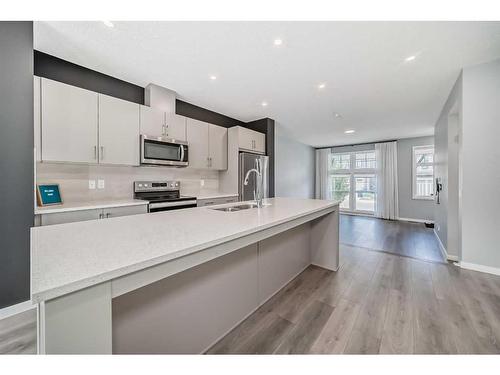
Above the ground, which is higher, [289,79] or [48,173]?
[289,79]

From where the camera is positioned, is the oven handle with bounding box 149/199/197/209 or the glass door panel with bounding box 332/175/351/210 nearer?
the oven handle with bounding box 149/199/197/209

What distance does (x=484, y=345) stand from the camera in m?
1.32

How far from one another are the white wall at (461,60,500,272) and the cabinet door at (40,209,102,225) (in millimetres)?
4209

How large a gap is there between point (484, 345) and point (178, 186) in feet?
Answer: 11.9

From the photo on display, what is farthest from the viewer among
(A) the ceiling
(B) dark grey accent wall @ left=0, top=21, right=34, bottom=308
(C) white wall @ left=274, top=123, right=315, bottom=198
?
(C) white wall @ left=274, top=123, right=315, bottom=198

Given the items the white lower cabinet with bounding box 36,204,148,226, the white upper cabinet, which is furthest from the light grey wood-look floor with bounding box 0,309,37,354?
the white upper cabinet

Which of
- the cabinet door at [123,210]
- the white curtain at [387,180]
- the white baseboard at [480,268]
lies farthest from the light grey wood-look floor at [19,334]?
the white curtain at [387,180]

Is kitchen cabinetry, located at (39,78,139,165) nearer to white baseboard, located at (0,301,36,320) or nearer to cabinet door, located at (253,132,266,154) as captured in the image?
white baseboard, located at (0,301,36,320)

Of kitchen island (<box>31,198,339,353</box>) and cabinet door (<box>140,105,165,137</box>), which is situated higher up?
cabinet door (<box>140,105,165,137</box>)

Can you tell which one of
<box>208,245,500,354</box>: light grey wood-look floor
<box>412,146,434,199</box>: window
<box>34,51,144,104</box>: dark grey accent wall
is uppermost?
<box>34,51,144,104</box>: dark grey accent wall

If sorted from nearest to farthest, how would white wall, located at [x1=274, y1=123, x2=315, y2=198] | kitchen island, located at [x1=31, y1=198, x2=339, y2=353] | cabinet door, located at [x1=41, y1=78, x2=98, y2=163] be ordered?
1. kitchen island, located at [x1=31, y1=198, x2=339, y2=353]
2. cabinet door, located at [x1=41, y1=78, x2=98, y2=163]
3. white wall, located at [x1=274, y1=123, x2=315, y2=198]

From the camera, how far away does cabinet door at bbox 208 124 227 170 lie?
11.9 feet
